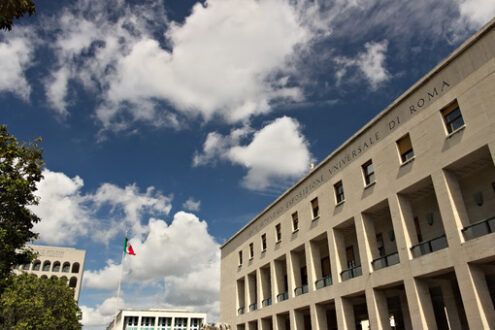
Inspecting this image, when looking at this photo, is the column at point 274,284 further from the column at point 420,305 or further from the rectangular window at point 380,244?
the column at point 420,305

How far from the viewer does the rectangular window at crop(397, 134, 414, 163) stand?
21766mm

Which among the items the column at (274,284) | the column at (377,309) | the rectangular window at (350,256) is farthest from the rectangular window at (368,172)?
the column at (274,284)

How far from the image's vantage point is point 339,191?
27688 mm

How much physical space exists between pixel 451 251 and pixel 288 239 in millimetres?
16492

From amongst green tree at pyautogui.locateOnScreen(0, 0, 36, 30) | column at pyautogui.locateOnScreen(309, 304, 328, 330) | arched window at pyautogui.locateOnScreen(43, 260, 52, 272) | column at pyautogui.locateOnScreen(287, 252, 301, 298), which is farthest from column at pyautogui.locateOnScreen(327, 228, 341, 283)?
arched window at pyautogui.locateOnScreen(43, 260, 52, 272)

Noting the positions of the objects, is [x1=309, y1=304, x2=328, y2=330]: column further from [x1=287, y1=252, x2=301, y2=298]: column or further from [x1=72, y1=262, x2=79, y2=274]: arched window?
[x1=72, y1=262, x2=79, y2=274]: arched window

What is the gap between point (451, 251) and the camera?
18062mm

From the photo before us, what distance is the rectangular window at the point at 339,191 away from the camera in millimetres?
27256

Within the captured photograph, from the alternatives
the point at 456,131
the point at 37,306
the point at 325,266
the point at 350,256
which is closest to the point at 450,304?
the point at 350,256

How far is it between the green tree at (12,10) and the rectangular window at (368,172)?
20.4 m

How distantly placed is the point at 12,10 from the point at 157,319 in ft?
318

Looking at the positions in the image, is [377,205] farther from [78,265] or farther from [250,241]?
Answer: [78,265]

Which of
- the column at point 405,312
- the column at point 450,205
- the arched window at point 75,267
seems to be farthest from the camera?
the arched window at point 75,267

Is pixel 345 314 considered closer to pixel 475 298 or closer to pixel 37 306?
pixel 475 298
